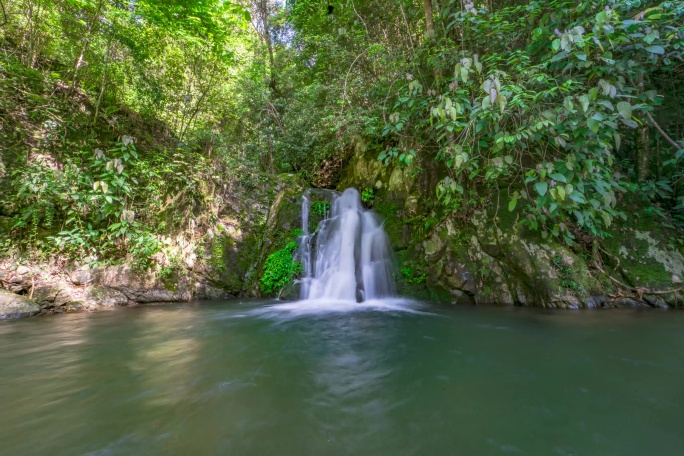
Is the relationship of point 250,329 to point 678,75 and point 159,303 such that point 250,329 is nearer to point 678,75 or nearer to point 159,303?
point 159,303

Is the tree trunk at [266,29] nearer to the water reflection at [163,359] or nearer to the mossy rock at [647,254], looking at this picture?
the water reflection at [163,359]

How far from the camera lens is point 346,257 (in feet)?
22.2

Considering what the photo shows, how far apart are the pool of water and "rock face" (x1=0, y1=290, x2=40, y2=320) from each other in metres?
0.81

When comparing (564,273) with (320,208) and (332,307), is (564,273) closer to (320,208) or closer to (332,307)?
(332,307)

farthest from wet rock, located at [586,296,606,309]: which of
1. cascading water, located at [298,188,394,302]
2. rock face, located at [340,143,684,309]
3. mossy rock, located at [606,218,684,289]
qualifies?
cascading water, located at [298,188,394,302]

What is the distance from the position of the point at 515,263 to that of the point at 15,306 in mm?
8404

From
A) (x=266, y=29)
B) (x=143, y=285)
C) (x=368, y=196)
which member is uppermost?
(x=266, y=29)

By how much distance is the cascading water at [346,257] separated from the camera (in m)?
6.39

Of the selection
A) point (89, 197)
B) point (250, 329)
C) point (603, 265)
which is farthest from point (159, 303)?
point (603, 265)

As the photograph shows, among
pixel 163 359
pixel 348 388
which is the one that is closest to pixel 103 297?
pixel 163 359

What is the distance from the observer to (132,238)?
20.3ft

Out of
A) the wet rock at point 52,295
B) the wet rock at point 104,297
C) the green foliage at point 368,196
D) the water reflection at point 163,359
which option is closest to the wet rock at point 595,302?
the green foliage at point 368,196

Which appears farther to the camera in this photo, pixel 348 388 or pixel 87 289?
pixel 87 289

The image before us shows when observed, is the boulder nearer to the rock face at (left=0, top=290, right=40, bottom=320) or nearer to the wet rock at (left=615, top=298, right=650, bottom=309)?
the rock face at (left=0, top=290, right=40, bottom=320)
